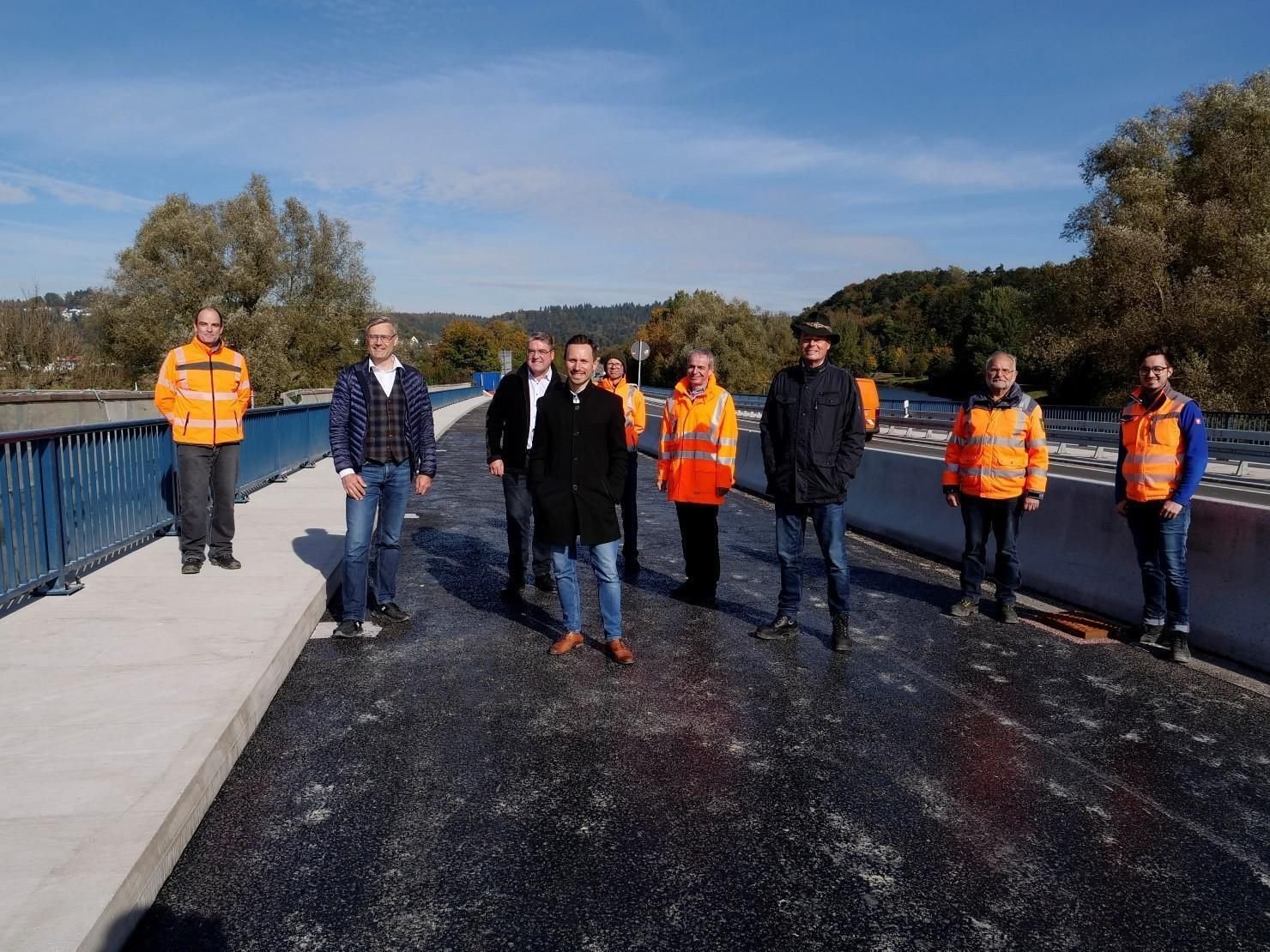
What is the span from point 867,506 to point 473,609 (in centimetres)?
565

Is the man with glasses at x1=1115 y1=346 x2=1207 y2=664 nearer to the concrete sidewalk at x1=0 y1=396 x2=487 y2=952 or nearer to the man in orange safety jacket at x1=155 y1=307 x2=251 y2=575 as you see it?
the concrete sidewalk at x1=0 y1=396 x2=487 y2=952

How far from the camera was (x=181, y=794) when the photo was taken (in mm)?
3291

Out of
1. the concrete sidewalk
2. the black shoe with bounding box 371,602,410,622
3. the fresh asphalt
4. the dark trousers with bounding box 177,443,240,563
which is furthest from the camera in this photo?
the dark trousers with bounding box 177,443,240,563

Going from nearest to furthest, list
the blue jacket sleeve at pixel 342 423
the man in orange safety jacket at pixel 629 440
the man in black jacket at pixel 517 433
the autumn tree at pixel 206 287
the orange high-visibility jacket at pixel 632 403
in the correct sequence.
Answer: the blue jacket sleeve at pixel 342 423, the man in black jacket at pixel 517 433, the man in orange safety jacket at pixel 629 440, the orange high-visibility jacket at pixel 632 403, the autumn tree at pixel 206 287

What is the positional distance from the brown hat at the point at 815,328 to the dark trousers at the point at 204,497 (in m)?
Result: 4.47

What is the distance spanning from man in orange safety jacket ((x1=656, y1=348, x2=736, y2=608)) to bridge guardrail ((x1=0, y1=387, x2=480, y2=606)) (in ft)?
13.3

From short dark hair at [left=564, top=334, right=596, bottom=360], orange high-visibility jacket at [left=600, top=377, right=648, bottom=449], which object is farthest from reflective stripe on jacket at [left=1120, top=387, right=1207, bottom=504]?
orange high-visibility jacket at [left=600, top=377, right=648, bottom=449]

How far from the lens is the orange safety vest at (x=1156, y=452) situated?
5.90 m

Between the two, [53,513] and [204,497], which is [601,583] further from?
[53,513]

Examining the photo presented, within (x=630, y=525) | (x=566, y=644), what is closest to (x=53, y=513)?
(x=566, y=644)

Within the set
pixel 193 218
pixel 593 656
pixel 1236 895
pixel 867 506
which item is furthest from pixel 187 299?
pixel 1236 895

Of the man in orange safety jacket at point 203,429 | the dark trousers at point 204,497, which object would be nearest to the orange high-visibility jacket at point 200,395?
the man in orange safety jacket at point 203,429

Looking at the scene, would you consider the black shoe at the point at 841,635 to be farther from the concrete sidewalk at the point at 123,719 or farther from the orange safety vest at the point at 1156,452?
the concrete sidewalk at the point at 123,719

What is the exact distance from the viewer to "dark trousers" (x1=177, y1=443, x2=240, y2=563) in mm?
7078
